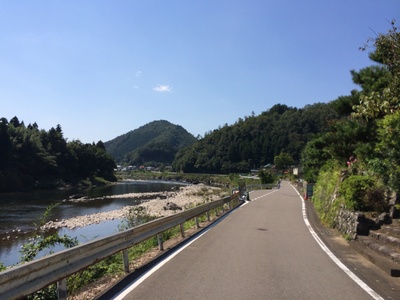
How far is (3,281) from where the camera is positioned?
407 cm

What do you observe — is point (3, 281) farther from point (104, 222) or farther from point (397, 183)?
point (104, 222)

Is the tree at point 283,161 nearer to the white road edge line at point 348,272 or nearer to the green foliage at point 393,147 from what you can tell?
the white road edge line at point 348,272

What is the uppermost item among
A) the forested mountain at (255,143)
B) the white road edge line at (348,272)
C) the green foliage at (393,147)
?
the forested mountain at (255,143)

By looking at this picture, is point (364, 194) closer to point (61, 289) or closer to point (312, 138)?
point (61, 289)

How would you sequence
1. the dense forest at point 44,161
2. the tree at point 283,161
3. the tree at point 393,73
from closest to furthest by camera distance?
the tree at point 393,73 → the dense forest at point 44,161 → the tree at point 283,161

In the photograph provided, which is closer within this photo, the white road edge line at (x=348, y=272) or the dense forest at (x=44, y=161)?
the white road edge line at (x=348, y=272)

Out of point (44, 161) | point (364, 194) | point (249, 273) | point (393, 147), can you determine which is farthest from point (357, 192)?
point (44, 161)

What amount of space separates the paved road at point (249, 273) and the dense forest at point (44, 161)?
74.1 meters

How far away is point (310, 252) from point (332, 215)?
6.51 meters

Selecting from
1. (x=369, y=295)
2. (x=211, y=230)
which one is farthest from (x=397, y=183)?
(x=211, y=230)

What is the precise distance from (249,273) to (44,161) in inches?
3622

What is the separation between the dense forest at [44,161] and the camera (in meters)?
81.6

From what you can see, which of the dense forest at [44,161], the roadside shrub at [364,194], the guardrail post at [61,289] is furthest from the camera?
the dense forest at [44,161]

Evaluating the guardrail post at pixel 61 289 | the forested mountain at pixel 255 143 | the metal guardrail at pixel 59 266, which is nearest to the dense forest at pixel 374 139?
the metal guardrail at pixel 59 266
